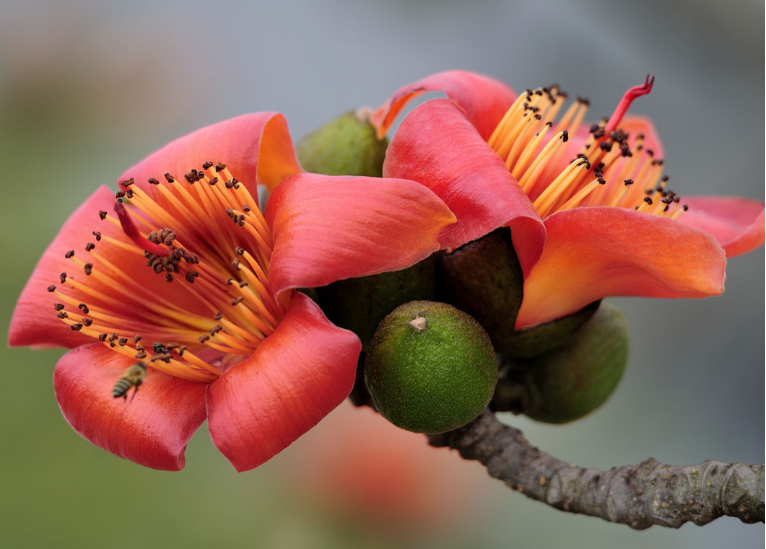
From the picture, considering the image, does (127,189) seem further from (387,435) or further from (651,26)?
(651,26)

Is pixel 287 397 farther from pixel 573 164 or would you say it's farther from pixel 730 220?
pixel 730 220

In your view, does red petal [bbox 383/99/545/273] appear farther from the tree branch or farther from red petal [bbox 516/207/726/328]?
the tree branch

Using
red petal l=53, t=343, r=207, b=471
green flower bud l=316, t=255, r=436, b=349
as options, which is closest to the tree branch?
green flower bud l=316, t=255, r=436, b=349

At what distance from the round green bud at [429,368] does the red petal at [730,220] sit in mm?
528

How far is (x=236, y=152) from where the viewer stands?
1.33 m

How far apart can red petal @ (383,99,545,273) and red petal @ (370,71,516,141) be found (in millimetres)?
92

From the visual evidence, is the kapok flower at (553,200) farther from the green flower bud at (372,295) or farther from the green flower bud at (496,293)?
the green flower bud at (372,295)

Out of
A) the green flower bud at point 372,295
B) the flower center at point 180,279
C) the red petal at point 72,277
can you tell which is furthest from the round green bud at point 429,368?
the red petal at point 72,277

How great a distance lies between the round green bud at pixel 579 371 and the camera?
60.5 inches

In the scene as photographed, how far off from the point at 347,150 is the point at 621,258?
56 centimetres

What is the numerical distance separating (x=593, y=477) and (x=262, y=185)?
0.85m

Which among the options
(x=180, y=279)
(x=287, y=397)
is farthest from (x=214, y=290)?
(x=287, y=397)

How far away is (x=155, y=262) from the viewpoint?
1.33 m

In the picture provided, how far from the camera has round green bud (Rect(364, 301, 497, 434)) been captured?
1.20 metres
